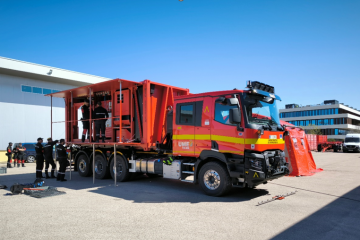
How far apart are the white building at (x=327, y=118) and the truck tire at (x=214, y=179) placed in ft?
269

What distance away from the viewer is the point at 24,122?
75.4 ft

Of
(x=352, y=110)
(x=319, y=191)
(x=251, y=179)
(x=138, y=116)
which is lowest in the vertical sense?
(x=319, y=191)

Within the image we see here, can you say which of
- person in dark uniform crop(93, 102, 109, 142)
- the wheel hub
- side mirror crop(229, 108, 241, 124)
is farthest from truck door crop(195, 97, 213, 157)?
person in dark uniform crop(93, 102, 109, 142)

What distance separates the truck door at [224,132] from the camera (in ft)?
23.8

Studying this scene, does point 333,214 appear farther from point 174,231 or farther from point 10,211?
point 10,211

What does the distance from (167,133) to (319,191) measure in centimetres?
516

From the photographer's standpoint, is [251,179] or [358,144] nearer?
[251,179]

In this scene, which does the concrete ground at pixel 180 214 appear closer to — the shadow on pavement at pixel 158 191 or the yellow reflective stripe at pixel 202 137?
the shadow on pavement at pixel 158 191

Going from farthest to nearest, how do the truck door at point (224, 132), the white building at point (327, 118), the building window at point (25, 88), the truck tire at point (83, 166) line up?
the white building at point (327, 118)
the building window at point (25, 88)
the truck tire at point (83, 166)
the truck door at point (224, 132)

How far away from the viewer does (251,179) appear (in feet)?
23.0

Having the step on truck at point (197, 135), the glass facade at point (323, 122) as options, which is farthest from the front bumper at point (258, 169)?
the glass facade at point (323, 122)

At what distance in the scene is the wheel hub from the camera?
24.9 ft

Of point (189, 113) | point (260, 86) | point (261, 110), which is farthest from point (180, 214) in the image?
point (260, 86)

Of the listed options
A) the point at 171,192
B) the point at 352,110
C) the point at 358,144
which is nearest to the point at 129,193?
the point at 171,192
